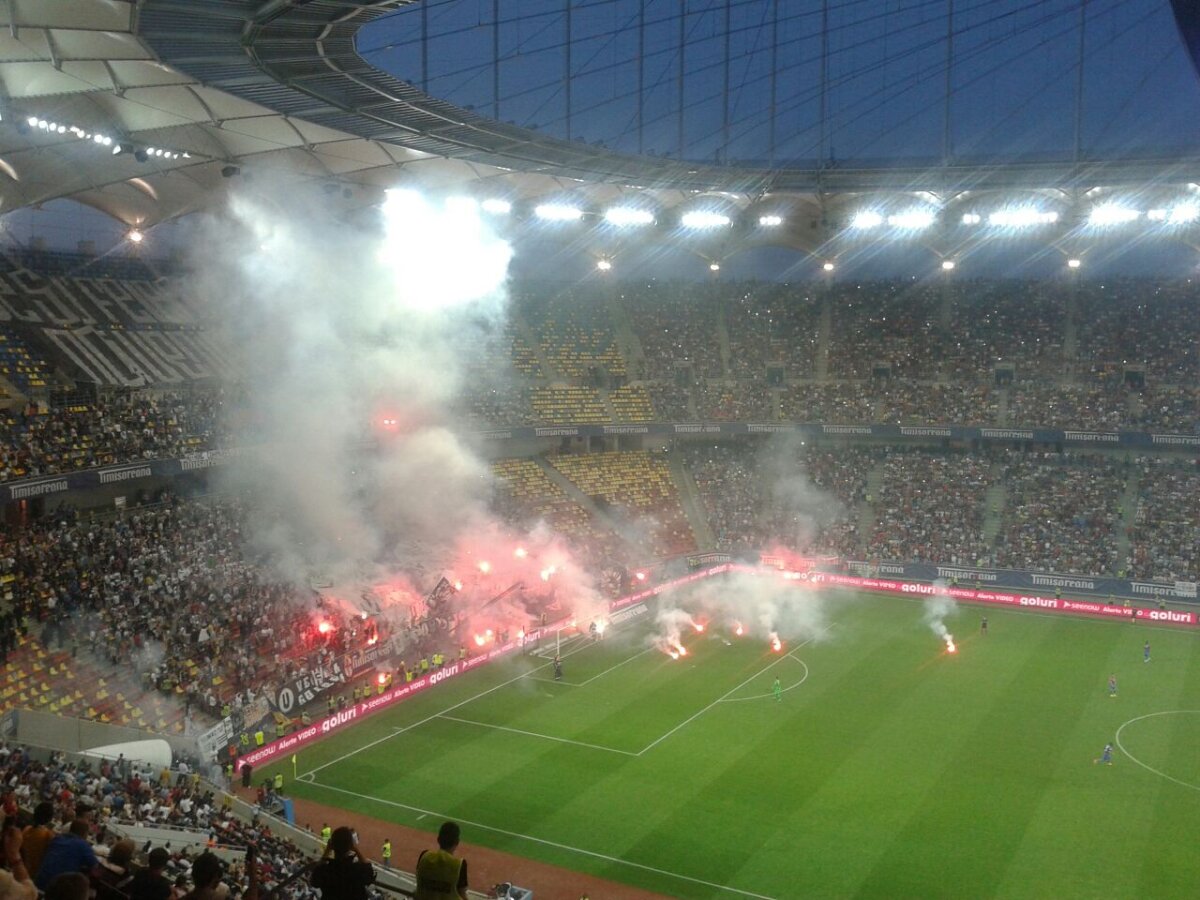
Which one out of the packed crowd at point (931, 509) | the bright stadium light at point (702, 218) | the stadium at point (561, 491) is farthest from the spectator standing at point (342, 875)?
the bright stadium light at point (702, 218)

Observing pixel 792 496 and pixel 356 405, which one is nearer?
pixel 356 405

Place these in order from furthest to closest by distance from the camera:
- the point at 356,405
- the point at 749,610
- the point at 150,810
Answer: the point at 356,405 → the point at 749,610 → the point at 150,810

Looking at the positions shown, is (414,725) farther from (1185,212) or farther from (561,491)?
(1185,212)

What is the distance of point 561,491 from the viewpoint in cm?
4650

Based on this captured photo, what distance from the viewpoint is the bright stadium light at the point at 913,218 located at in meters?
45.9

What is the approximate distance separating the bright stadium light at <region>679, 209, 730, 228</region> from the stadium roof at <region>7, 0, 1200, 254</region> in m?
1.05

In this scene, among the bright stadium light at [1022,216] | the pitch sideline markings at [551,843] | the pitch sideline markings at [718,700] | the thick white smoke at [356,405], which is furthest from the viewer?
the bright stadium light at [1022,216]

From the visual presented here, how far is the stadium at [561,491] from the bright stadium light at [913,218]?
0.21 meters

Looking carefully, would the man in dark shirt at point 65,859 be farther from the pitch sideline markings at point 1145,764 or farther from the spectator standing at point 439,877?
the pitch sideline markings at point 1145,764

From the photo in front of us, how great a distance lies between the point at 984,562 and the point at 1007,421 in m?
8.29

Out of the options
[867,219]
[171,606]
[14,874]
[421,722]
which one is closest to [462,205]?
[867,219]

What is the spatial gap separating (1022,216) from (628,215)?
55.2 ft

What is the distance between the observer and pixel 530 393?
49.1 m

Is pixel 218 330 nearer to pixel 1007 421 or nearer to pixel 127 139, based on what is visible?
pixel 127 139
